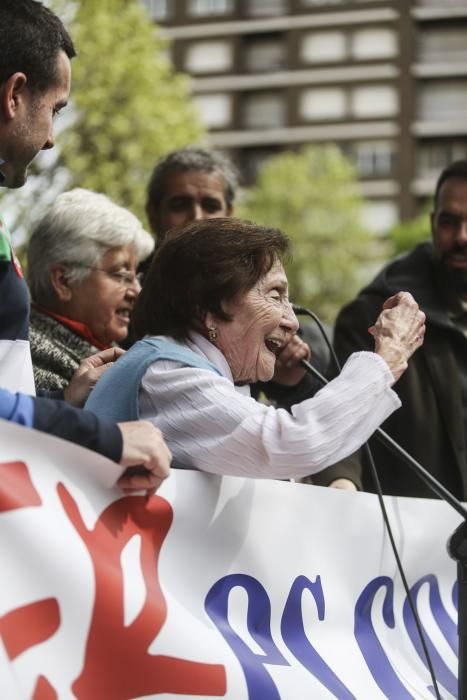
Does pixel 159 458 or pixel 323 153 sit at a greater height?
pixel 159 458

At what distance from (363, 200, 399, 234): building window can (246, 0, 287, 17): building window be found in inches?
388

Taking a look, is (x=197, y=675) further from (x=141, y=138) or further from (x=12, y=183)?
(x=141, y=138)

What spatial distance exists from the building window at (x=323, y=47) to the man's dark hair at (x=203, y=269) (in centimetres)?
5120

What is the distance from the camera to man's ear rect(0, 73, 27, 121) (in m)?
→ 2.62

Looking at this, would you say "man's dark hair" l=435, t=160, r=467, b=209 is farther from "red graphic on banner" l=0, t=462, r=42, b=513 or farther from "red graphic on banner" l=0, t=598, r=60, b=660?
"red graphic on banner" l=0, t=598, r=60, b=660

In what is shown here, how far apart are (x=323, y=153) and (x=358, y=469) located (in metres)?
41.0

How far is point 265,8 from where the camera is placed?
54031 mm

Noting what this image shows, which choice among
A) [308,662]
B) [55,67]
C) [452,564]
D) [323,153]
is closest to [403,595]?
[452,564]

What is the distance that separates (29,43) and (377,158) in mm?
50666

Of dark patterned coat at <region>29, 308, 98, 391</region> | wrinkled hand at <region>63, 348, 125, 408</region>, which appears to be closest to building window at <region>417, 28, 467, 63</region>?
dark patterned coat at <region>29, 308, 98, 391</region>

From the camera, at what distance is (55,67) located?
2.72 meters

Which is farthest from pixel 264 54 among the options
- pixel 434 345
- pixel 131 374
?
pixel 131 374

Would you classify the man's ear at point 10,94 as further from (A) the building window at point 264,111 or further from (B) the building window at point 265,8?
(B) the building window at point 265,8

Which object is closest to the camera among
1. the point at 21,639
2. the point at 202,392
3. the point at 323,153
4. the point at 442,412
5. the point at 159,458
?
the point at 21,639
